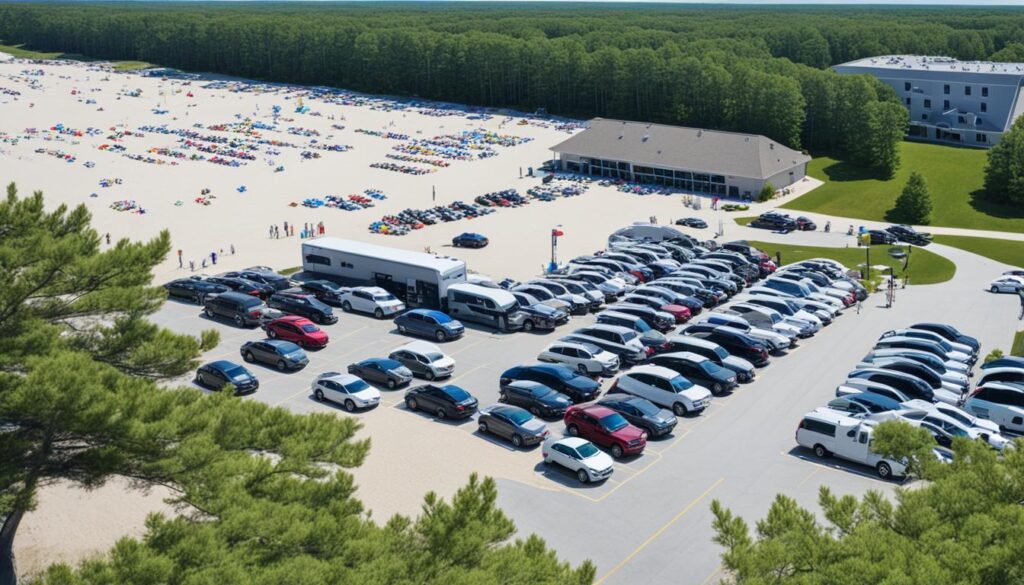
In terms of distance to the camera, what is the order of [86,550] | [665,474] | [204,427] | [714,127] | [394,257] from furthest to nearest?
[714,127] < [394,257] < [665,474] < [86,550] < [204,427]

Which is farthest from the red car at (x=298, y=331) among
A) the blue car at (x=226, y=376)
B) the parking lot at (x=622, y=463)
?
the blue car at (x=226, y=376)

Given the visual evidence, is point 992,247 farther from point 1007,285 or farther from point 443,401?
point 443,401

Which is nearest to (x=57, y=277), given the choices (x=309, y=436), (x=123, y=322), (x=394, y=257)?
(x=123, y=322)

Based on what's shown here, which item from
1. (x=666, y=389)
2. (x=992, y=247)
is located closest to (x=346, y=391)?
(x=666, y=389)

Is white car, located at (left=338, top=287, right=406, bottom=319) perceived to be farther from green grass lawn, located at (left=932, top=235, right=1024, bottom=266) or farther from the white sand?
green grass lawn, located at (left=932, top=235, right=1024, bottom=266)

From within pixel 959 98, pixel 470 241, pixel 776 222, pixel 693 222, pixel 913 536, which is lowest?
pixel 776 222

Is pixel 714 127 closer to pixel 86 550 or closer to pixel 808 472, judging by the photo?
pixel 808 472
